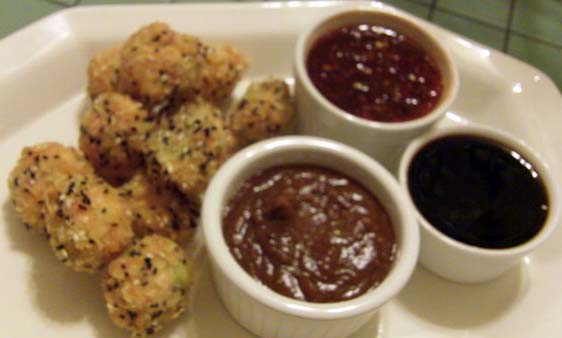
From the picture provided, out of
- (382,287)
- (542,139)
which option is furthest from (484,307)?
(542,139)

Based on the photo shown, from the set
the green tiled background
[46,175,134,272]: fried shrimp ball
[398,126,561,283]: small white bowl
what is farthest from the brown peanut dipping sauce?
the green tiled background

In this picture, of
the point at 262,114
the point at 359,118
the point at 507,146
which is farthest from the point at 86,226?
the point at 507,146

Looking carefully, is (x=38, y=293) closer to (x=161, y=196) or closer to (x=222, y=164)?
(x=161, y=196)

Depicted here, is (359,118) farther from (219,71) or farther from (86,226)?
(86,226)

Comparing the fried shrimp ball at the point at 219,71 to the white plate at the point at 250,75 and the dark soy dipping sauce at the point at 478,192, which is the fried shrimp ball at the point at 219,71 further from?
the dark soy dipping sauce at the point at 478,192

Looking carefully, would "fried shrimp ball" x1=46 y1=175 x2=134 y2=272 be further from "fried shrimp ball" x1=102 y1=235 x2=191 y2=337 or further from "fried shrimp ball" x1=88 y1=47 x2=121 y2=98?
"fried shrimp ball" x1=88 y1=47 x2=121 y2=98
